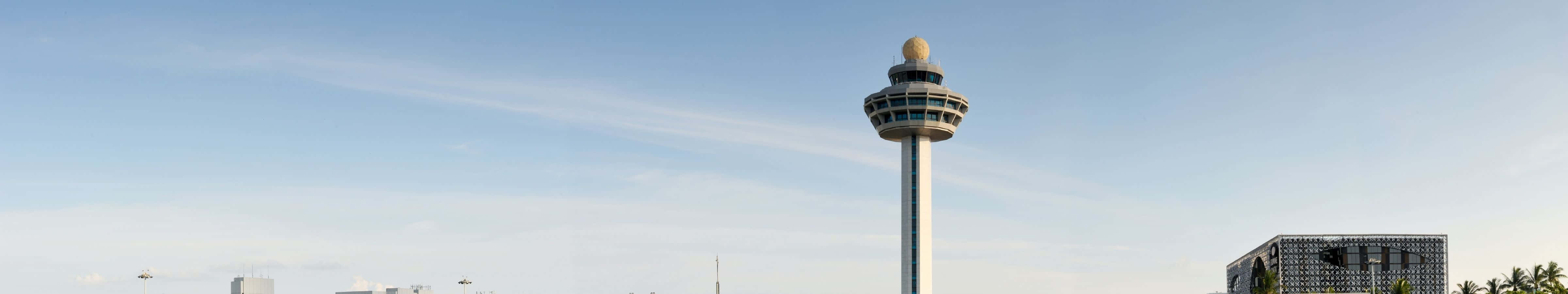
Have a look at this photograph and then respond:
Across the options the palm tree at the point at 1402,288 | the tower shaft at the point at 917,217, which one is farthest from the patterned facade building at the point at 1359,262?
the tower shaft at the point at 917,217

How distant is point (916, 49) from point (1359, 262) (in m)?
66.8

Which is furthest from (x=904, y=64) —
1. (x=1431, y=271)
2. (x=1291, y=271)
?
(x=1431, y=271)

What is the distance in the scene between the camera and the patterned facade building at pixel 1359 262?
562 feet

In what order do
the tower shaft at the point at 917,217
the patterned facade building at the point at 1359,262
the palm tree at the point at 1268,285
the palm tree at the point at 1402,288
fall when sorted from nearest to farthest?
the palm tree at the point at 1402,288 → the palm tree at the point at 1268,285 → the patterned facade building at the point at 1359,262 → the tower shaft at the point at 917,217

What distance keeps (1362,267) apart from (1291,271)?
9045 millimetres

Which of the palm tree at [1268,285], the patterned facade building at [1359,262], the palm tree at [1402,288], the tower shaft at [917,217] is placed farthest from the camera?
the tower shaft at [917,217]

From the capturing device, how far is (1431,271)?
171375mm

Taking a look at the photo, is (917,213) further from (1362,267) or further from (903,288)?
(1362,267)

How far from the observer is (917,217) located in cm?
17962

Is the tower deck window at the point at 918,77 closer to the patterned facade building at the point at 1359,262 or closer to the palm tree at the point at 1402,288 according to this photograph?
the patterned facade building at the point at 1359,262

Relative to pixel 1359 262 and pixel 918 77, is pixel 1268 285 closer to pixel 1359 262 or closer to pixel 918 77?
pixel 1359 262

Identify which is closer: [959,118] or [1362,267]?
[1362,267]

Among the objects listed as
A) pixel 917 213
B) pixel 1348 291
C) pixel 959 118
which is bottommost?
pixel 1348 291

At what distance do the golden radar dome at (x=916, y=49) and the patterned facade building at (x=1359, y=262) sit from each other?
5507 centimetres
